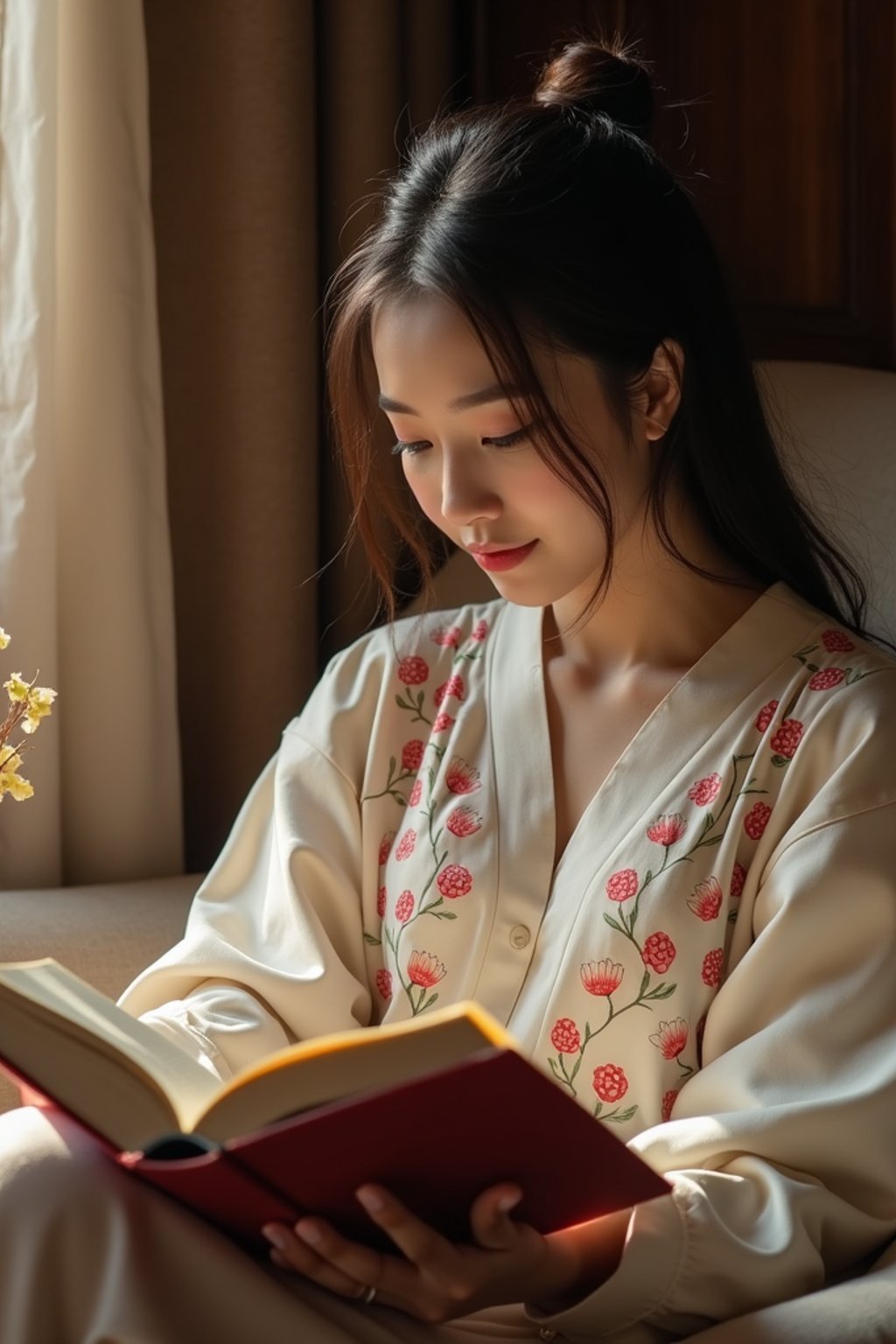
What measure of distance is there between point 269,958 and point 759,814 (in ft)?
1.39

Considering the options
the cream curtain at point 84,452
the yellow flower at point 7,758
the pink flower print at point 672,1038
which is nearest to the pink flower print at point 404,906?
the pink flower print at point 672,1038

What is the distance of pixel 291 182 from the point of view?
75.2 inches

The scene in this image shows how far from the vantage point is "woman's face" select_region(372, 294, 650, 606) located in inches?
48.5

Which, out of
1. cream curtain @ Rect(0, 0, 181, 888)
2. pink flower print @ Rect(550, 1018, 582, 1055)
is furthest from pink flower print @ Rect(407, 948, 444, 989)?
cream curtain @ Rect(0, 0, 181, 888)

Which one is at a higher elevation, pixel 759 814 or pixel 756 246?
pixel 756 246

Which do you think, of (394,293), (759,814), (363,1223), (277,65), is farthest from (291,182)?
(363,1223)

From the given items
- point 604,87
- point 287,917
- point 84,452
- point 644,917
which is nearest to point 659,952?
point 644,917

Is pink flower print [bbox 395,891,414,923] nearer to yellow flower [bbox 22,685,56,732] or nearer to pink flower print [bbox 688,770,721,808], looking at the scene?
pink flower print [bbox 688,770,721,808]

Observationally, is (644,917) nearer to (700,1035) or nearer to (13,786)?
(700,1035)

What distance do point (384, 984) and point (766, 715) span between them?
39cm

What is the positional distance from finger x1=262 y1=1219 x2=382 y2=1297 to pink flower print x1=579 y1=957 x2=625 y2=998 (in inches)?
12.6

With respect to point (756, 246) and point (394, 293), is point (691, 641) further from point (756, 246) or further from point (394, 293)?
point (756, 246)

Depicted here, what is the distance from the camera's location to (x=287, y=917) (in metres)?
1.41

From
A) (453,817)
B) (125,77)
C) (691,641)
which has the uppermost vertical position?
(125,77)
